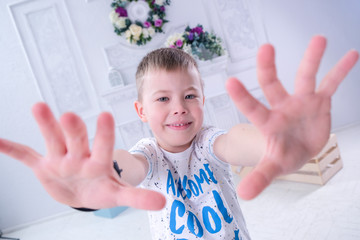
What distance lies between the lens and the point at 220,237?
2.62 feet

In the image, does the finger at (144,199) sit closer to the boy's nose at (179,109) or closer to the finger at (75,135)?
the finger at (75,135)

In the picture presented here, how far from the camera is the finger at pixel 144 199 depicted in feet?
1.46

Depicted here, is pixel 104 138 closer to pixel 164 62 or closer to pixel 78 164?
pixel 78 164

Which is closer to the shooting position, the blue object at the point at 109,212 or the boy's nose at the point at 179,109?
the boy's nose at the point at 179,109

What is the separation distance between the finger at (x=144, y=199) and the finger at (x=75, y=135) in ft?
0.38

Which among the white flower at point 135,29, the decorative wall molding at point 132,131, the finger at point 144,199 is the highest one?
the white flower at point 135,29

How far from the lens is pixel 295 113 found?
0.47 m

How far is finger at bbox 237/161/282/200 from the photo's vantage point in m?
0.42

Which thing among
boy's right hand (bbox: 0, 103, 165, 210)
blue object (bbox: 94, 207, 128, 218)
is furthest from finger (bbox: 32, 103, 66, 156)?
blue object (bbox: 94, 207, 128, 218)

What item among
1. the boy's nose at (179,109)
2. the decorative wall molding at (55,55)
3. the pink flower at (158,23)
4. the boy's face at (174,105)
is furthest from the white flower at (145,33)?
the boy's nose at (179,109)

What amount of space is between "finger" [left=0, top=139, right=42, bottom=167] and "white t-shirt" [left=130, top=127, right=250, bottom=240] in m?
0.36

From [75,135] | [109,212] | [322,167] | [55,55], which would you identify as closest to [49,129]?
[75,135]

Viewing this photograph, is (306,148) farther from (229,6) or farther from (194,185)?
(229,6)

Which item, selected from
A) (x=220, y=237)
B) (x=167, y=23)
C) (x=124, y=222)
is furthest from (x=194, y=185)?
(x=167, y=23)
